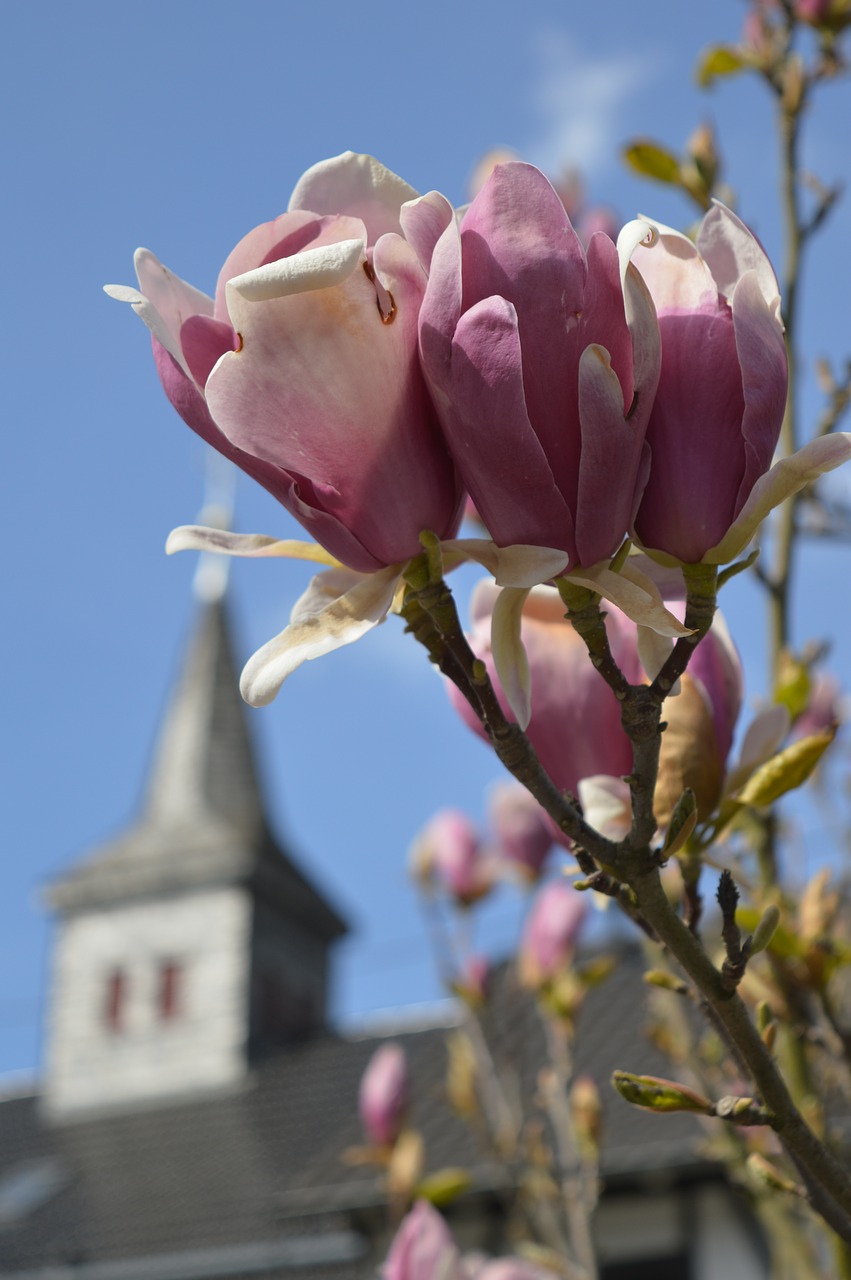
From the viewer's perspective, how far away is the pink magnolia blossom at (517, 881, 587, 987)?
2.35 metres

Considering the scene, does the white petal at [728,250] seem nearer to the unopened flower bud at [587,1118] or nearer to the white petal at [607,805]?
the white petal at [607,805]

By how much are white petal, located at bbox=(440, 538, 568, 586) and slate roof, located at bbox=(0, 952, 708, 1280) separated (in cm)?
677

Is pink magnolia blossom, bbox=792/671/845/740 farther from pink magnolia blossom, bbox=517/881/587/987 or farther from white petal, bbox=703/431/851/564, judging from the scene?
white petal, bbox=703/431/851/564

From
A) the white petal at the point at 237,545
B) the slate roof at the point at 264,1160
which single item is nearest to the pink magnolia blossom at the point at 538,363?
the white petal at the point at 237,545

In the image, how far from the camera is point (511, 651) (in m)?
0.66

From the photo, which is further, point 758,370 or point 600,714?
point 600,714

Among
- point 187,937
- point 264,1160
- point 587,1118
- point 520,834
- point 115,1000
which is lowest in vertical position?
point 264,1160

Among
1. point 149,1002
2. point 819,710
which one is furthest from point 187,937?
point 819,710

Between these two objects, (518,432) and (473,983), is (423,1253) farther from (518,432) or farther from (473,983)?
(473,983)

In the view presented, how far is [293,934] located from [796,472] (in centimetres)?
2247

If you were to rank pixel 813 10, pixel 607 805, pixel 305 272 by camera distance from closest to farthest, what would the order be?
pixel 305 272 < pixel 607 805 < pixel 813 10

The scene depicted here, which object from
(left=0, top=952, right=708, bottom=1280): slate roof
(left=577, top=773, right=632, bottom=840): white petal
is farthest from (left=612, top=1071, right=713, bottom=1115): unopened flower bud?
(left=0, top=952, right=708, bottom=1280): slate roof

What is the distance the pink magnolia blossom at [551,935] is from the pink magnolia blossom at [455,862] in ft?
1.73

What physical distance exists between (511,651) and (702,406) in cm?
13
